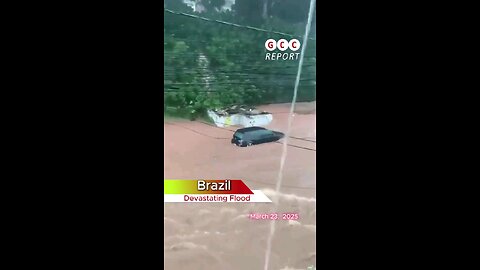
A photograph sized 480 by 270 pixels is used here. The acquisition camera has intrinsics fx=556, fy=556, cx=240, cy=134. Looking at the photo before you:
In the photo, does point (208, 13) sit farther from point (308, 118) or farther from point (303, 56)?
point (308, 118)

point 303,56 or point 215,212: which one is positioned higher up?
point 303,56

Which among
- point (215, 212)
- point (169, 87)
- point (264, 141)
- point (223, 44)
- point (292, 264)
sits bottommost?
point (292, 264)

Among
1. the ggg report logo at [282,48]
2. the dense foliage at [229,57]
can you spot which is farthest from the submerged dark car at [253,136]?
the ggg report logo at [282,48]

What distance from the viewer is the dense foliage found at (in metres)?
2.58

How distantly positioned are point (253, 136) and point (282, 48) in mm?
436

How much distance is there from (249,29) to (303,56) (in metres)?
0.28

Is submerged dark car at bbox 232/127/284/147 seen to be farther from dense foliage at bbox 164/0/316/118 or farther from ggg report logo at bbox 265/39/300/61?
ggg report logo at bbox 265/39/300/61

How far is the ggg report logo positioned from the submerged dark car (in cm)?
35

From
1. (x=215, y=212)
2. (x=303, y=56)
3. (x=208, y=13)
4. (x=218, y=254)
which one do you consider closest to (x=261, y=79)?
(x=303, y=56)

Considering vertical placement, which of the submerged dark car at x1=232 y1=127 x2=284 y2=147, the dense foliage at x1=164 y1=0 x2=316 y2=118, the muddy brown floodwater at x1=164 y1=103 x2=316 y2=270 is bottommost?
the muddy brown floodwater at x1=164 y1=103 x2=316 y2=270

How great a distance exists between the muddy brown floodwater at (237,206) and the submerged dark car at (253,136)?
0.08 feet

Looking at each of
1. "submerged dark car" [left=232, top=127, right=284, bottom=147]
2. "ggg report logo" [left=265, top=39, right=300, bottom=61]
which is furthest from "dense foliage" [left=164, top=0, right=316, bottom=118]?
"submerged dark car" [left=232, top=127, right=284, bottom=147]

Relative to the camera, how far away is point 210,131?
2.63 metres

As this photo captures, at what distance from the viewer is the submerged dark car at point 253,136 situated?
8.61ft
